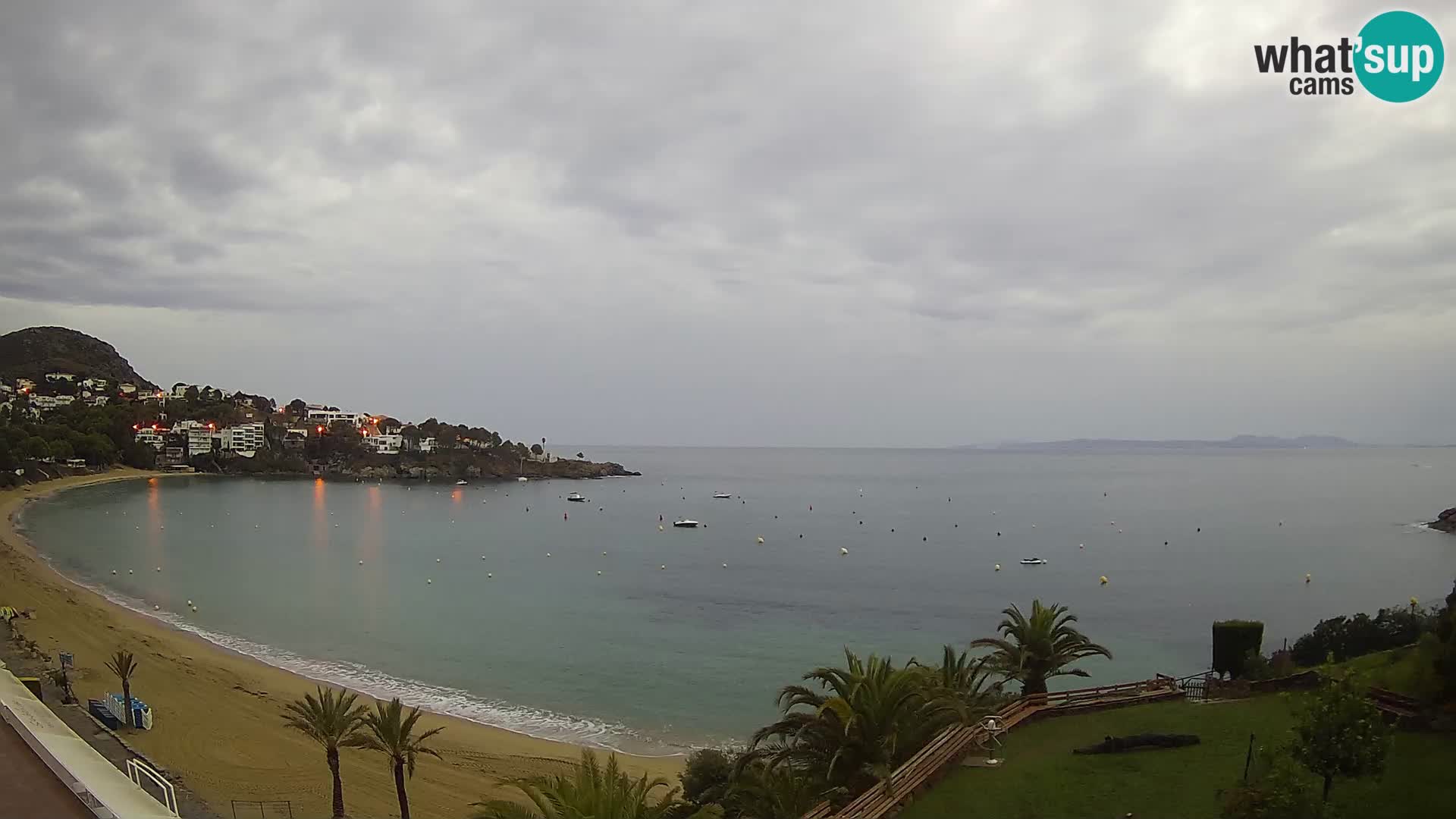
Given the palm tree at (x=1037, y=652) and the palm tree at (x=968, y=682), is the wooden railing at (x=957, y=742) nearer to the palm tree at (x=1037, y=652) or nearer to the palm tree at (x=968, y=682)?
the palm tree at (x=968, y=682)

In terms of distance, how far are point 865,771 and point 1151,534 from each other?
85.3m

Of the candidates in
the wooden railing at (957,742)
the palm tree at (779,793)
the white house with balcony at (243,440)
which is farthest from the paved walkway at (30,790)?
the white house with balcony at (243,440)

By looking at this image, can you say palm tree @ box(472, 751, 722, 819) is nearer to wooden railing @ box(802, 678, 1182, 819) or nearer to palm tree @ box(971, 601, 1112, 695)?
wooden railing @ box(802, 678, 1182, 819)

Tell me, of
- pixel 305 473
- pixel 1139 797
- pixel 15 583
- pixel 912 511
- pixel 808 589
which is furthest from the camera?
pixel 305 473

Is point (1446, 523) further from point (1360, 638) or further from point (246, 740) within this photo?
point (246, 740)

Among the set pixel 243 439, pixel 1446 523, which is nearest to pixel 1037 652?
pixel 1446 523

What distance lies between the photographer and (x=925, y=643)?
4172cm

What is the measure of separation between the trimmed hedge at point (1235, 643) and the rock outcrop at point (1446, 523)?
89887 millimetres

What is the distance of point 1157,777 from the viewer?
1240cm

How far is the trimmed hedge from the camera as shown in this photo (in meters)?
20.5

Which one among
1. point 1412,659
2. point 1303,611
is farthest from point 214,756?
point 1303,611

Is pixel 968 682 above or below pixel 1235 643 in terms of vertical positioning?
below

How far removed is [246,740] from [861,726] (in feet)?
73.1

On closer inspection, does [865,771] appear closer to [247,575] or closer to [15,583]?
[15,583]
